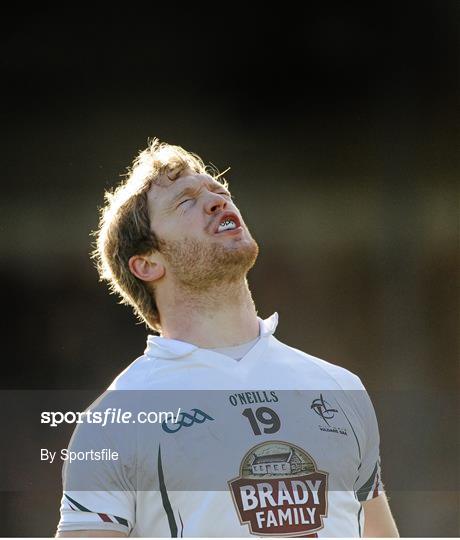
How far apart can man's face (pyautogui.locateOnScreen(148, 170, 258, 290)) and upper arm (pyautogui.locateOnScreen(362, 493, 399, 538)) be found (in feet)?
Answer: 1.44

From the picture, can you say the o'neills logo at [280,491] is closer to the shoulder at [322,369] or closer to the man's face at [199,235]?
the shoulder at [322,369]

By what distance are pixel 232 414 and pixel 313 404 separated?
0.14 meters

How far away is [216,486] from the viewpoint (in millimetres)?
1257

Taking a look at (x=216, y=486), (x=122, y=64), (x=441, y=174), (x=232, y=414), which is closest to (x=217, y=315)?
(x=232, y=414)

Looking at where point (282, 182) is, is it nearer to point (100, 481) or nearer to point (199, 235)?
point (199, 235)

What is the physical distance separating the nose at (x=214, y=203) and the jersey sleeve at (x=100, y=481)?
40 centimetres

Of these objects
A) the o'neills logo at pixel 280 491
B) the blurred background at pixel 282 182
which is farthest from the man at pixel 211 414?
the blurred background at pixel 282 182

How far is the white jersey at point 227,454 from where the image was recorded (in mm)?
1252

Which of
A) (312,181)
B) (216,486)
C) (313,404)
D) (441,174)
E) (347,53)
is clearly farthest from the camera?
(312,181)

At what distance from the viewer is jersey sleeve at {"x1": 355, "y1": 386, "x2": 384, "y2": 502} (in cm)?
138

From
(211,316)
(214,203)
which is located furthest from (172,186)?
(211,316)

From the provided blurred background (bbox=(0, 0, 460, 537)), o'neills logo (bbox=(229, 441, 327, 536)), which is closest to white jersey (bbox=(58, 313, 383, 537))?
o'neills logo (bbox=(229, 441, 327, 536))

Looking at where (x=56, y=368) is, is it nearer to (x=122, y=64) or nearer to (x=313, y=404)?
(x=122, y=64)

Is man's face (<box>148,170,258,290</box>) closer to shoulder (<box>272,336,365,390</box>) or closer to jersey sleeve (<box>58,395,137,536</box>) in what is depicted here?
shoulder (<box>272,336,365,390</box>)
